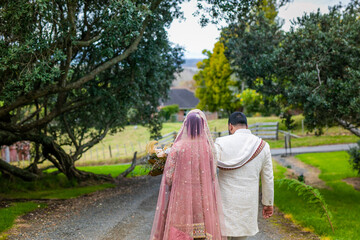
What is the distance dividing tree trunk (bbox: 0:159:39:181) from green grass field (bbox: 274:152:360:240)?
9705mm

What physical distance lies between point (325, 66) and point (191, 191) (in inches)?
323

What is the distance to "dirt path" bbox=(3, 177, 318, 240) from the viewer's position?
7.69m

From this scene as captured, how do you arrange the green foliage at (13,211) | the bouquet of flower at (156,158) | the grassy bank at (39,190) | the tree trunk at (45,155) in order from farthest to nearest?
the tree trunk at (45,155), the grassy bank at (39,190), the green foliage at (13,211), the bouquet of flower at (156,158)

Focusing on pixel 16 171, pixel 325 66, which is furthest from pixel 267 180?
pixel 16 171

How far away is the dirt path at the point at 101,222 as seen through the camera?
7.69 m

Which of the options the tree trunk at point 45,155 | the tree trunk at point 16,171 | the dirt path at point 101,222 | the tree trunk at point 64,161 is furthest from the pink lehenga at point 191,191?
the tree trunk at point 16,171

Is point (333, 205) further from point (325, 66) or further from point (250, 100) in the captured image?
point (250, 100)

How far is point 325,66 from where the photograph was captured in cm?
1064

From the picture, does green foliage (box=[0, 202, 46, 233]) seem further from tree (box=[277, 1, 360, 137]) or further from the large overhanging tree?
tree (box=[277, 1, 360, 137])

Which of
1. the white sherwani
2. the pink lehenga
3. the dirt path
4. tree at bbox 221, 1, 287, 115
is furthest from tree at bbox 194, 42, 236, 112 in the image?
the pink lehenga

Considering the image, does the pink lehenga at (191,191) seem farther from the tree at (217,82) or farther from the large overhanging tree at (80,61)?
the tree at (217,82)

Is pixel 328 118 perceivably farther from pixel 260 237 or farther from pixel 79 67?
pixel 79 67

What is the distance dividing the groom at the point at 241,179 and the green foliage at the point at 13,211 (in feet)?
19.8

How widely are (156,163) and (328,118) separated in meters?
7.47
